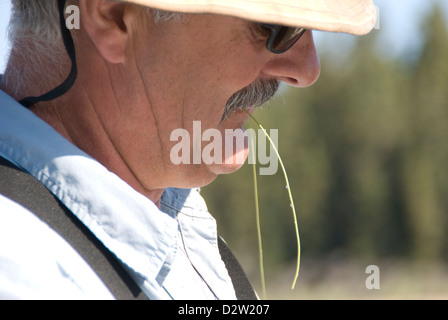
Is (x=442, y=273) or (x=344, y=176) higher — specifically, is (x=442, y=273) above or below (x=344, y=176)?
below

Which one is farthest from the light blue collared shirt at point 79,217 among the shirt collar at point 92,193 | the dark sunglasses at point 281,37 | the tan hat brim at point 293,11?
the dark sunglasses at point 281,37

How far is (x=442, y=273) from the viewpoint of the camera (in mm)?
22188

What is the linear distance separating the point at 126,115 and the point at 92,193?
343 millimetres

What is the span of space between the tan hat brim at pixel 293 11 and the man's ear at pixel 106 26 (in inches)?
9.8

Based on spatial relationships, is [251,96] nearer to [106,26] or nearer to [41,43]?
[106,26]

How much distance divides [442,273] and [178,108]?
72.7 feet

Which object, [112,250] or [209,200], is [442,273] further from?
[112,250]

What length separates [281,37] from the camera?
1672mm

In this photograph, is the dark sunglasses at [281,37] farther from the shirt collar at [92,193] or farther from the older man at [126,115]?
the shirt collar at [92,193]

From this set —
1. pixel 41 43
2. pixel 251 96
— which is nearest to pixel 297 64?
pixel 251 96

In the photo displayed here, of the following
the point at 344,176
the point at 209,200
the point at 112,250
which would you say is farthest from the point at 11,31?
the point at 344,176

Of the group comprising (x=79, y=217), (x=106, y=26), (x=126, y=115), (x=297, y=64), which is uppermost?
(x=106, y=26)

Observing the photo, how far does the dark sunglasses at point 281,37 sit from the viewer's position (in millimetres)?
1641
